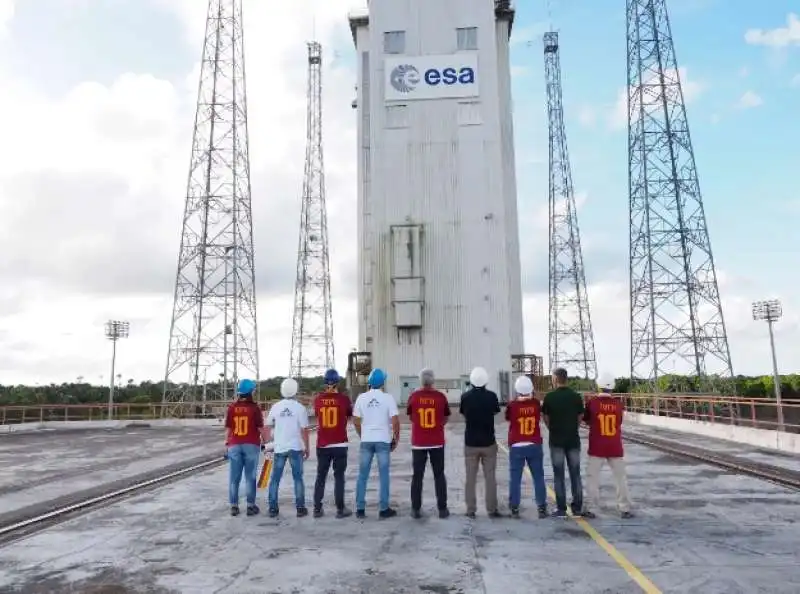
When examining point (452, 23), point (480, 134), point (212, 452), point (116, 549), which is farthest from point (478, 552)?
point (452, 23)

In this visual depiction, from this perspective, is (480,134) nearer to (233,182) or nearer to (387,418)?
(233,182)

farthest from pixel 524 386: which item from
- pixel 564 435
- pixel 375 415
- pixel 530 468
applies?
pixel 375 415

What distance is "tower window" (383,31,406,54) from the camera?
126 ft

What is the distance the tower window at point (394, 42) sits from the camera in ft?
126

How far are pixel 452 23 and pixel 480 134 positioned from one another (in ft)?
22.6

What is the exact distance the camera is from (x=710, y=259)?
157 ft

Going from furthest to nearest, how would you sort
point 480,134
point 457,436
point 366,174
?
1. point 366,174
2. point 480,134
3. point 457,436

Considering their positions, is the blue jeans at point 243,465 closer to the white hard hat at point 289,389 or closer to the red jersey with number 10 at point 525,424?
the white hard hat at point 289,389

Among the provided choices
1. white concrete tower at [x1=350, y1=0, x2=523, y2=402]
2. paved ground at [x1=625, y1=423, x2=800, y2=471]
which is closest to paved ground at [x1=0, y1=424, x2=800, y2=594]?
paved ground at [x1=625, y1=423, x2=800, y2=471]

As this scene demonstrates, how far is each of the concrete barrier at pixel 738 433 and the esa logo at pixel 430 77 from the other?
2021 cm

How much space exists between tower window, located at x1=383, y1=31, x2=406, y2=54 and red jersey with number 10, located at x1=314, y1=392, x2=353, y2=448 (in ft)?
107

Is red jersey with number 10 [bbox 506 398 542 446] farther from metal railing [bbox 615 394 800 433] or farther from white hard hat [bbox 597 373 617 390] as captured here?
metal railing [bbox 615 394 800 433]

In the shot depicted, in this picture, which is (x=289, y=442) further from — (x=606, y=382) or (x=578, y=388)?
(x=578, y=388)

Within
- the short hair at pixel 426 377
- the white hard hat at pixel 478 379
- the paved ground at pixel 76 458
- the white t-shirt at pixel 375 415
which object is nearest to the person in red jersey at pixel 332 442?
the white t-shirt at pixel 375 415
